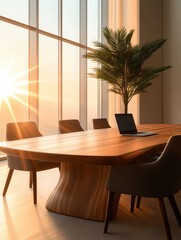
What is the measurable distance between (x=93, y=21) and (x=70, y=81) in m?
1.79

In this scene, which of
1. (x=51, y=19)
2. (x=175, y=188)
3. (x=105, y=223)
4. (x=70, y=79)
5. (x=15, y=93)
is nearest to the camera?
(x=175, y=188)

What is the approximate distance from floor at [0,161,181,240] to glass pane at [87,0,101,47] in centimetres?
494

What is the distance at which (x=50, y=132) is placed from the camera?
6.04 meters

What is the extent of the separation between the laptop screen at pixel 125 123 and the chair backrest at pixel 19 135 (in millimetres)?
931

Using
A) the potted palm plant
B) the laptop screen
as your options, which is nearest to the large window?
the potted palm plant

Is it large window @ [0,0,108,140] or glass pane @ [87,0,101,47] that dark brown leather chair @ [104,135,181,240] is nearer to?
large window @ [0,0,108,140]

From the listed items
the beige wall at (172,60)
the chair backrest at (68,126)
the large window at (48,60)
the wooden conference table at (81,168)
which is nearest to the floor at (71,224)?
the wooden conference table at (81,168)

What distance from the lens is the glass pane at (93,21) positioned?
715cm

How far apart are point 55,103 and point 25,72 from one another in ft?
3.18

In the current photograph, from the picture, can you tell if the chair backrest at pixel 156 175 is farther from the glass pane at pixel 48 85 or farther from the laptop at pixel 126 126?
the glass pane at pixel 48 85

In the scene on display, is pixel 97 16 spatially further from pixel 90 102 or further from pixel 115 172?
pixel 115 172

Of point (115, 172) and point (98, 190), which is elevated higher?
point (115, 172)

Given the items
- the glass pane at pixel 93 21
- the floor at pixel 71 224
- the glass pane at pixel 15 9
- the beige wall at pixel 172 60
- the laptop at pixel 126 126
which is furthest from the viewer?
the beige wall at pixel 172 60

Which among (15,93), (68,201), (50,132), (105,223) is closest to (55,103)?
(50,132)
